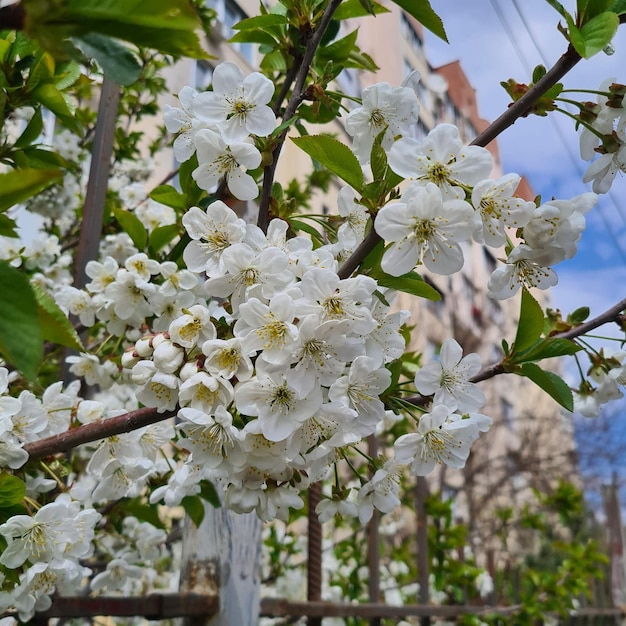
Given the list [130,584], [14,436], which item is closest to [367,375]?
[14,436]

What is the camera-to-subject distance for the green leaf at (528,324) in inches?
35.0

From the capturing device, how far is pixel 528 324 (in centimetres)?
91

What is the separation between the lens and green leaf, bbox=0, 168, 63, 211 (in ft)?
1.39

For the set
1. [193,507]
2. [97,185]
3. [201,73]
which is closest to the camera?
[193,507]

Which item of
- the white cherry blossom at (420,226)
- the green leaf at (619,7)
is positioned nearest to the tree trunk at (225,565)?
the white cherry blossom at (420,226)

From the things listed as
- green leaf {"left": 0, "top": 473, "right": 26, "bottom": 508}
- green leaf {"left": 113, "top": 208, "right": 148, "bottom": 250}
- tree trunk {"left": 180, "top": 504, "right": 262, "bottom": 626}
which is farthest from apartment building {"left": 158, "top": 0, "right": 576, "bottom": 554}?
green leaf {"left": 0, "top": 473, "right": 26, "bottom": 508}

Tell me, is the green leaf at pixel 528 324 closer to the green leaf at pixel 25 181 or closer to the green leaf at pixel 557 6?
the green leaf at pixel 557 6

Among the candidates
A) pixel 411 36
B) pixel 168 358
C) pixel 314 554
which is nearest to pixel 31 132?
pixel 168 358

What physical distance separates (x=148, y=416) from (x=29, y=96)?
0.51m

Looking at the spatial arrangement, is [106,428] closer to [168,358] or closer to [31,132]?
[168,358]

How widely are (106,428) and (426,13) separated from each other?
665 mm

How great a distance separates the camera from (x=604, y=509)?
11.3 meters

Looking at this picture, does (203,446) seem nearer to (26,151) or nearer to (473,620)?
(26,151)

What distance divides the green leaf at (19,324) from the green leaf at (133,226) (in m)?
0.89
